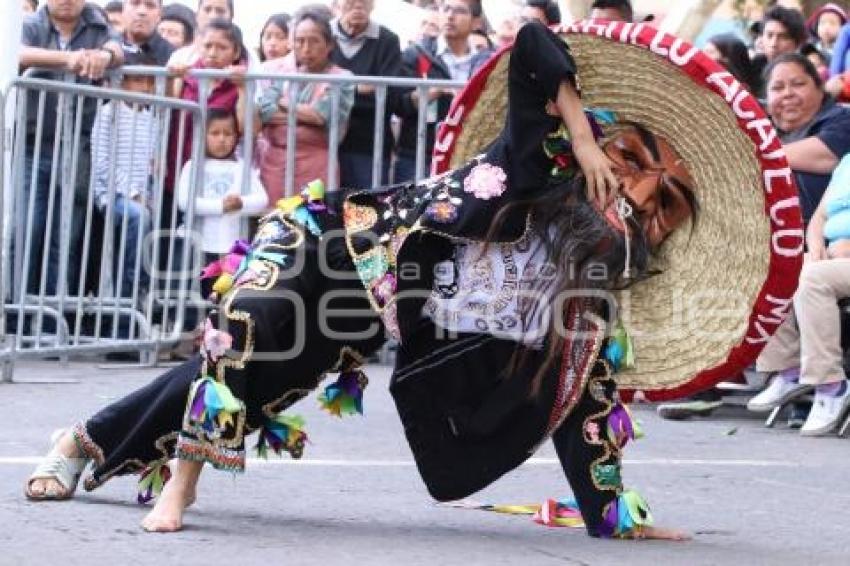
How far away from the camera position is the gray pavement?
536 centimetres

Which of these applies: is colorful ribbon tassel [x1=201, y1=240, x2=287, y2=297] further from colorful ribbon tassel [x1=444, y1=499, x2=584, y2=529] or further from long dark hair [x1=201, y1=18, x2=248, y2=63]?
long dark hair [x1=201, y1=18, x2=248, y2=63]

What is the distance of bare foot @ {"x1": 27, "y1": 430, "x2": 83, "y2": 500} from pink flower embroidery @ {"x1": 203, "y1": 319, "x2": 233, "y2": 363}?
0.66 metres

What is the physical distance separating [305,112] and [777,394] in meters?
3.14

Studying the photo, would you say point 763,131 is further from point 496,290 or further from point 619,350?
point 496,290

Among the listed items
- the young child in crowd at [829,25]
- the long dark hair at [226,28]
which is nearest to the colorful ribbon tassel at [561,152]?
the long dark hair at [226,28]

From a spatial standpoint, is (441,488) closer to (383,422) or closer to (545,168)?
(545,168)

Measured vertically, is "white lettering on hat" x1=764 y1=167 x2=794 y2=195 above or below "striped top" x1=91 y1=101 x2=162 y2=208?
above

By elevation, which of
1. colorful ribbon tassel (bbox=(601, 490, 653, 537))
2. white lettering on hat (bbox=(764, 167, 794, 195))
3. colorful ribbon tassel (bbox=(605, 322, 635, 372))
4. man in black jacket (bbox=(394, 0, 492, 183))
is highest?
man in black jacket (bbox=(394, 0, 492, 183))

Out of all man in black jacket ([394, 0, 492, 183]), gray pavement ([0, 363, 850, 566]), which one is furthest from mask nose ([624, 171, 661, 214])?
man in black jacket ([394, 0, 492, 183])

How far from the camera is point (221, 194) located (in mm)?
10820

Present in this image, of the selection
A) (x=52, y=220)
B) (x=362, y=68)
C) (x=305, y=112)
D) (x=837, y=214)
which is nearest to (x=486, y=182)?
(x=837, y=214)

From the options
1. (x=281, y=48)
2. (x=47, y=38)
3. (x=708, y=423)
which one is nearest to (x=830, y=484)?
(x=708, y=423)

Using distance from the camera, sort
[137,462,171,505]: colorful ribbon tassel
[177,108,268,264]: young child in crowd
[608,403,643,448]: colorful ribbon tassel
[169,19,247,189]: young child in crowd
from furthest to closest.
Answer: [177,108,268,264]: young child in crowd
[169,19,247,189]: young child in crowd
[137,462,171,505]: colorful ribbon tassel
[608,403,643,448]: colorful ribbon tassel

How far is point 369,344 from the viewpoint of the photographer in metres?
5.70
